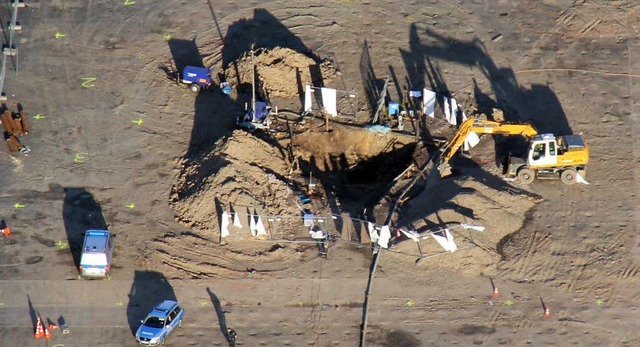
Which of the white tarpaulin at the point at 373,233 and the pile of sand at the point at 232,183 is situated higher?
the pile of sand at the point at 232,183

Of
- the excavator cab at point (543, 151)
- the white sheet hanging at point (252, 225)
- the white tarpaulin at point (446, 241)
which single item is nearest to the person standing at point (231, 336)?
the white sheet hanging at point (252, 225)

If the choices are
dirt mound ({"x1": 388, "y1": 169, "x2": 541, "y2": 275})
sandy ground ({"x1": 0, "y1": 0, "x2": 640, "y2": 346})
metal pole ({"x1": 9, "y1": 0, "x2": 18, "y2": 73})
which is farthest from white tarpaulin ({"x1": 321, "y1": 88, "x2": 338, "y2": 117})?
metal pole ({"x1": 9, "y1": 0, "x2": 18, "y2": 73})

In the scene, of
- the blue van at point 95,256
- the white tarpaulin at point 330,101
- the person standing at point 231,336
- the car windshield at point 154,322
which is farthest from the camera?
the white tarpaulin at point 330,101

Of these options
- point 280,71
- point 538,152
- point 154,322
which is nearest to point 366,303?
point 154,322

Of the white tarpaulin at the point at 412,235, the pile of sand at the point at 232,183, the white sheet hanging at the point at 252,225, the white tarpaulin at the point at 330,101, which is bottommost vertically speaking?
the white tarpaulin at the point at 412,235

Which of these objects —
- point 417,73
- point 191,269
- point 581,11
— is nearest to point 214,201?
point 191,269

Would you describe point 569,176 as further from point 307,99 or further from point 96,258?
point 96,258

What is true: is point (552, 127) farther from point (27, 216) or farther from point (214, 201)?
point (27, 216)

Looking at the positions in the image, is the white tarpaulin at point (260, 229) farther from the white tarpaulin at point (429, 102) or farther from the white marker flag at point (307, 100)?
the white tarpaulin at point (429, 102)
